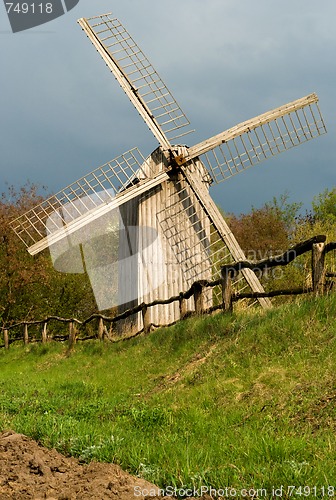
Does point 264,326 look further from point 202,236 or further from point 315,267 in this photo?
point 202,236

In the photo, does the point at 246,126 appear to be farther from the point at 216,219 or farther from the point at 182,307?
the point at 182,307

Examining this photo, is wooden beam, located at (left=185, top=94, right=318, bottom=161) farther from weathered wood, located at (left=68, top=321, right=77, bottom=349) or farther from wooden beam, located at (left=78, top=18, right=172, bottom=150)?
weathered wood, located at (left=68, top=321, right=77, bottom=349)

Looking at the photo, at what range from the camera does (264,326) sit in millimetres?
8820

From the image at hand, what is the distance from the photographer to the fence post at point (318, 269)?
9.04m

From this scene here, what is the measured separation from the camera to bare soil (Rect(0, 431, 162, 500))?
4.33 m

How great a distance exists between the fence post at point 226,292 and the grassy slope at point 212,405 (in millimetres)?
432

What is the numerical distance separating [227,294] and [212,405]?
385 cm

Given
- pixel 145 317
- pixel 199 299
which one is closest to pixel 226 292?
pixel 199 299

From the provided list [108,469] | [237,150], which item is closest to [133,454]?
[108,469]

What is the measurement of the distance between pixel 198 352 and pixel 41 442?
4228 mm

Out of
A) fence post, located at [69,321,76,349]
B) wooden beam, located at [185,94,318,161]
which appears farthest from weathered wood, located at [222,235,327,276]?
fence post, located at [69,321,76,349]

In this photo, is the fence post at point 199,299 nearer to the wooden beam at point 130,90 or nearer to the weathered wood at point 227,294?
the weathered wood at point 227,294

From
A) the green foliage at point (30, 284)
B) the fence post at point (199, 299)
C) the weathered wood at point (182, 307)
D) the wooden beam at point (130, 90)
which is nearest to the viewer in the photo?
the fence post at point (199, 299)

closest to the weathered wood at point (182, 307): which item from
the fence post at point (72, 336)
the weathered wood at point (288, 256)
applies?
the weathered wood at point (288, 256)
